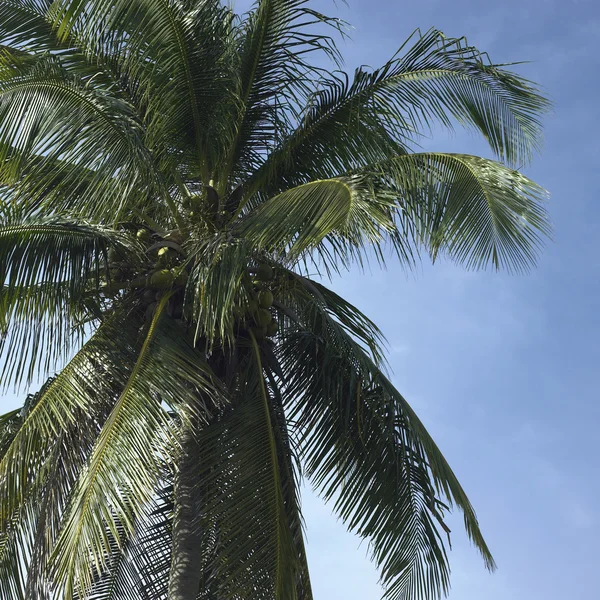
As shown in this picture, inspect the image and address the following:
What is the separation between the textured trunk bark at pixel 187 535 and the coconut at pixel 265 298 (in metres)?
1.23

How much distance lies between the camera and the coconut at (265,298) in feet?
25.1

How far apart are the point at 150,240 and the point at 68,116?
3.89 feet

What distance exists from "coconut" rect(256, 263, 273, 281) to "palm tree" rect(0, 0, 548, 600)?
0.02 metres

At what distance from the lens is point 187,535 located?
749 centimetres

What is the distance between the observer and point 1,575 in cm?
774

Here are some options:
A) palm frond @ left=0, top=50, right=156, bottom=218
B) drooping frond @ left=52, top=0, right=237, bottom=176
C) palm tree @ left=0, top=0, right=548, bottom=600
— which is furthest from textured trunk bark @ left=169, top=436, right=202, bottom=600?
drooping frond @ left=52, top=0, right=237, bottom=176

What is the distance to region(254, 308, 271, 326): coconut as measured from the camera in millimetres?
7715

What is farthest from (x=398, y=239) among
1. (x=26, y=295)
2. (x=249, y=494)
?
(x=26, y=295)

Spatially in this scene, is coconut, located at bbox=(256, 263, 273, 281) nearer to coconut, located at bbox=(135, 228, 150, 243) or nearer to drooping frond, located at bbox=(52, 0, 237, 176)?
coconut, located at bbox=(135, 228, 150, 243)

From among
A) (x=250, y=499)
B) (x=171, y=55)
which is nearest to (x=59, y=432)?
(x=250, y=499)

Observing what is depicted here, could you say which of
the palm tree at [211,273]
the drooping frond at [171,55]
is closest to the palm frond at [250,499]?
the palm tree at [211,273]

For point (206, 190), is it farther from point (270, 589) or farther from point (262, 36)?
point (270, 589)

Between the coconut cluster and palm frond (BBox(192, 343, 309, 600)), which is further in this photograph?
the coconut cluster

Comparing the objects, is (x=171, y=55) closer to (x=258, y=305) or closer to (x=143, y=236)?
(x=143, y=236)
